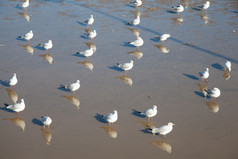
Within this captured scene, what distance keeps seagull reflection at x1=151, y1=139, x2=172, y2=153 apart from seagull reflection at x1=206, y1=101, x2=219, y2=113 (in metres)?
2.84

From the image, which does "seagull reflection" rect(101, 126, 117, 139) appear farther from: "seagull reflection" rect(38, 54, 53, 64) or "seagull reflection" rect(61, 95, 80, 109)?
"seagull reflection" rect(38, 54, 53, 64)

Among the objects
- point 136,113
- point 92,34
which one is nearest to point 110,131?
point 136,113

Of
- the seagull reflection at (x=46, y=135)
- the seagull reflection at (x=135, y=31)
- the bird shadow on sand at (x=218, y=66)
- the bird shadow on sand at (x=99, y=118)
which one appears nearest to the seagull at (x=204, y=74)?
the bird shadow on sand at (x=218, y=66)

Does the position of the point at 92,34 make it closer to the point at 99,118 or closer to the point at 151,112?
the point at 99,118

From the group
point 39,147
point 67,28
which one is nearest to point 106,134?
point 39,147

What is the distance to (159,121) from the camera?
40.7 ft

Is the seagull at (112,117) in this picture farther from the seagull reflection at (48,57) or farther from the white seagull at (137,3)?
the white seagull at (137,3)

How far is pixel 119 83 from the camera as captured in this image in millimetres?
15039

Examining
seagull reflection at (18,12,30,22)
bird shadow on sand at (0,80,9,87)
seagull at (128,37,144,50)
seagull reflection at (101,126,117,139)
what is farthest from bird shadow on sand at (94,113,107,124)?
seagull reflection at (18,12,30,22)

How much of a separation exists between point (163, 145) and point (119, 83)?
15.2ft

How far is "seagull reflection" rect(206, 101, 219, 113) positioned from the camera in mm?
12969

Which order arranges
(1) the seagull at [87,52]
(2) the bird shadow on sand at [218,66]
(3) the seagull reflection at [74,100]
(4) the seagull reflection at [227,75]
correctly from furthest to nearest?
1. (1) the seagull at [87,52]
2. (2) the bird shadow on sand at [218,66]
3. (4) the seagull reflection at [227,75]
4. (3) the seagull reflection at [74,100]

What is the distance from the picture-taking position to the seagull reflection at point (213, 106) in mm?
12969

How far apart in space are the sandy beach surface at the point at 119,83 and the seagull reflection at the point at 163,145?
33 millimetres
